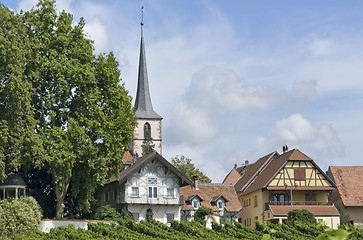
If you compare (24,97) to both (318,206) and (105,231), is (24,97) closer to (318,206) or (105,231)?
(105,231)

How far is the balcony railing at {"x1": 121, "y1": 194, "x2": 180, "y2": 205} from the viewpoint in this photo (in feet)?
177

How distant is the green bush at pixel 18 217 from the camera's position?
38.6m

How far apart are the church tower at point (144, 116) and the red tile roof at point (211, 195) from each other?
105ft

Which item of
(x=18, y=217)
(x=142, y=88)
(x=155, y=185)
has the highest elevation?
(x=142, y=88)

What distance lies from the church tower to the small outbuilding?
50.2 metres

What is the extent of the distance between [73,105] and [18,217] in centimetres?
1016

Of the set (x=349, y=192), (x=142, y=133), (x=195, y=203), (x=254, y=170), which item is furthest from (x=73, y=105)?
(x=142, y=133)

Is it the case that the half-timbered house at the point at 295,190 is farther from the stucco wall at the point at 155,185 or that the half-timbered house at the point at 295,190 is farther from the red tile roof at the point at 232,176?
the red tile roof at the point at 232,176

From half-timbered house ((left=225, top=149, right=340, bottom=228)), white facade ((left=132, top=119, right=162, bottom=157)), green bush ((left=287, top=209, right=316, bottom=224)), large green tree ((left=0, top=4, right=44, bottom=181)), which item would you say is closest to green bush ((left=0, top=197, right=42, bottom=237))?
large green tree ((left=0, top=4, right=44, bottom=181))

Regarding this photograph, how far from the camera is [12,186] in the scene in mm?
43562

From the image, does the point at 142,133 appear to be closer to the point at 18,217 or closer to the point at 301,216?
the point at 301,216

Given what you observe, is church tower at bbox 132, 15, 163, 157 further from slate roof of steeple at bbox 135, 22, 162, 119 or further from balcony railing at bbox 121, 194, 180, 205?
balcony railing at bbox 121, 194, 180, 205

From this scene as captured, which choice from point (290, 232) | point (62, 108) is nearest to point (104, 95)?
point (62, 108)

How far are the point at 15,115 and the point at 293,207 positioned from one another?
29.2 m
